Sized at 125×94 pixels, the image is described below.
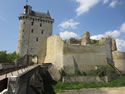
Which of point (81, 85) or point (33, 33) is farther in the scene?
point (33, 33)

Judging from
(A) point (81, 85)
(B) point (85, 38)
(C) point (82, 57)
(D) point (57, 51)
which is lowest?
(A) point (81, 85)

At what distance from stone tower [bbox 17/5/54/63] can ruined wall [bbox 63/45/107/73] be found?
946 cm

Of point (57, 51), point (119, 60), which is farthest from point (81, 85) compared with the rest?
point (119, 60)

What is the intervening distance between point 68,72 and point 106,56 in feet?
30.2

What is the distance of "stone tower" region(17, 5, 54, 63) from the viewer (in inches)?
1044

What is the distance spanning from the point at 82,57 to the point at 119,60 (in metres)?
8.66

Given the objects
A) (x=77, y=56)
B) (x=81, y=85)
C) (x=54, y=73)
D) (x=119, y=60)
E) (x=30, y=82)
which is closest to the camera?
(x=30, y=82)

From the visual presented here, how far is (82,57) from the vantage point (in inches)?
815

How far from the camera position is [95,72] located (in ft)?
62.8

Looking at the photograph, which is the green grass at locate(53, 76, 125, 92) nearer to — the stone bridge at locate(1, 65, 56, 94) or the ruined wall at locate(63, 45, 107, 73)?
the stone bridge at locate(1, 65, 56, 94)

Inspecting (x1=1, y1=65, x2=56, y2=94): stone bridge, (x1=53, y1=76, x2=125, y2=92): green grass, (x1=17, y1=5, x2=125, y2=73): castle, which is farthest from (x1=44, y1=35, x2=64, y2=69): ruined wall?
(x1=53, y1=76, x2=125, y2=92): green grass

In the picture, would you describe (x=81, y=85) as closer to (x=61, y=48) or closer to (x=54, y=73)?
(x=54, y=73)


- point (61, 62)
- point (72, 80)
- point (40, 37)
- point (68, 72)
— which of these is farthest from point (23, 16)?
point (72, 80)

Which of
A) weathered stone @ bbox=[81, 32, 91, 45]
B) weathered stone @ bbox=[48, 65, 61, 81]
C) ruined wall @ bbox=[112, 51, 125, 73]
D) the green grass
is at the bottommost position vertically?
the green grass
